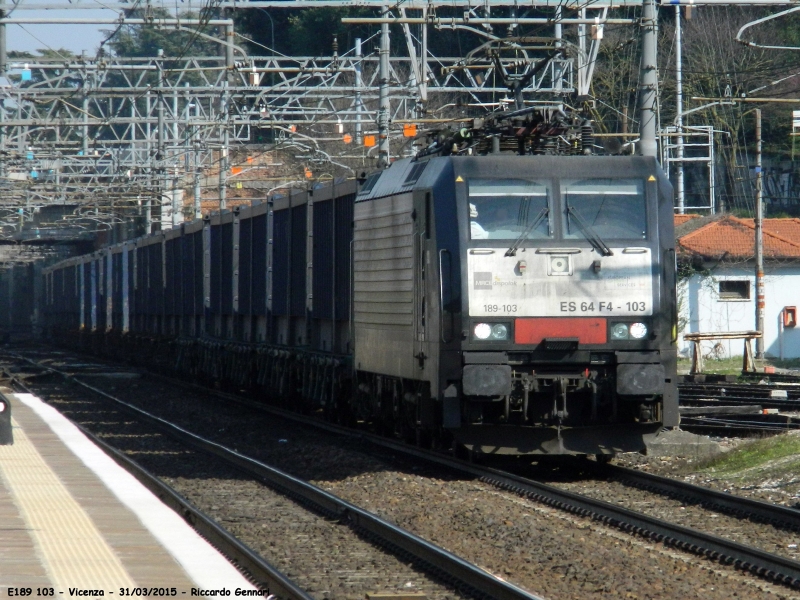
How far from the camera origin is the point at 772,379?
2689 centimetres

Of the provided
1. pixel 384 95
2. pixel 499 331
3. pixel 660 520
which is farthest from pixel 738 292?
pixel 660 520

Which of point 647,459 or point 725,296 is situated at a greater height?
point 725,296

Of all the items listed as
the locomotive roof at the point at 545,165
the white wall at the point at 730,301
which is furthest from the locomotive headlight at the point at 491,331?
the white wall at the point at 730,301

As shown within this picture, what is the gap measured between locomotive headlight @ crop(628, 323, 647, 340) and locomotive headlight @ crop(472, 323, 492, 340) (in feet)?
4.19

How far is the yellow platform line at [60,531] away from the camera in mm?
6535

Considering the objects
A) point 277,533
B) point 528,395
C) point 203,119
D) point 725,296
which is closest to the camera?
point 277,533

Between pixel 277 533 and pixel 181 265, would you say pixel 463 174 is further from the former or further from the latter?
pixel 181 265

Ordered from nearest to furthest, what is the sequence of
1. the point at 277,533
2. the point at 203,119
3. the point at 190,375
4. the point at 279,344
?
the point at 277,533 < the point at 279,344 < the point at 190,375 < the point at 203,119

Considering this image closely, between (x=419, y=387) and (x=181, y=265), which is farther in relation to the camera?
(x=181, y=265)

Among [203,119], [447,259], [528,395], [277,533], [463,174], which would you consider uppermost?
[203,119]

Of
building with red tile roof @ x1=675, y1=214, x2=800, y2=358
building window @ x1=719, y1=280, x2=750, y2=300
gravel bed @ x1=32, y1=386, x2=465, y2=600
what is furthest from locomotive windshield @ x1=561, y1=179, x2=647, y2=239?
building window @ x1=719, y1=280, x2=750, y2=300

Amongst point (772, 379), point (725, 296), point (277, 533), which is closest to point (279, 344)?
point (772, 379)

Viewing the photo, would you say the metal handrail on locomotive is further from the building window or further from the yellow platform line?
the building window

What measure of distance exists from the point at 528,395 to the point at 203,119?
24.1 metres
